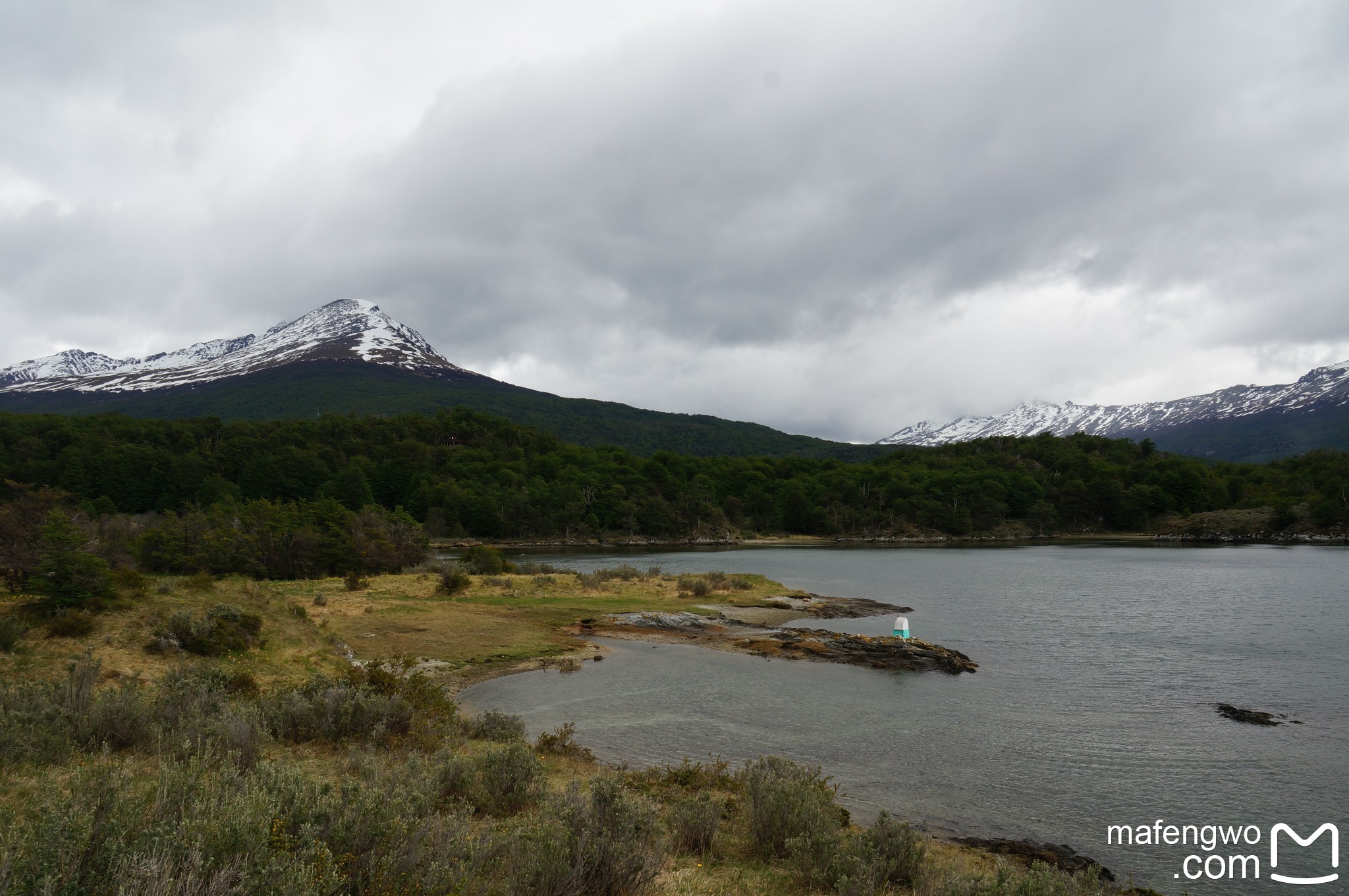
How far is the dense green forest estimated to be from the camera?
98312 mm

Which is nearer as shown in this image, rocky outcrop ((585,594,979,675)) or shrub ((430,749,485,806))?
shrub ((430,749,485,806))

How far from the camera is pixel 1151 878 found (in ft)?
32.1

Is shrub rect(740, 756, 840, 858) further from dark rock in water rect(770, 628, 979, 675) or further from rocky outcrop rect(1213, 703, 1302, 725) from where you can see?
dark rock in water rect(770, 628, 979, 675)

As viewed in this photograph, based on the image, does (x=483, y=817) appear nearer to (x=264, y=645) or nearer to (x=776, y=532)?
(x=264, y=645)

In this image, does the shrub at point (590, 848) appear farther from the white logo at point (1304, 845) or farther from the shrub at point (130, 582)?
the shrub at point (130, 582)

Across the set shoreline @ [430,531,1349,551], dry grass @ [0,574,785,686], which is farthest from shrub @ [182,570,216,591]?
shoreline @ [430,531,1349,551]

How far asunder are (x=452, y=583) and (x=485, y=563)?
1039 centimetres

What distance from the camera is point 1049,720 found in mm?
17672

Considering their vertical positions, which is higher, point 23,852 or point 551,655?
point 23,852

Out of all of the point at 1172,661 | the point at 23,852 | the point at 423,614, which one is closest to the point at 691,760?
the point at 23,852

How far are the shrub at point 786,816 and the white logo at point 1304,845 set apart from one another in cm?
676

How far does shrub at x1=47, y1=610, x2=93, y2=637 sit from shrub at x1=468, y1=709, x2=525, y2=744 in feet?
28.1

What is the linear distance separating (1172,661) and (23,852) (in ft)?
101

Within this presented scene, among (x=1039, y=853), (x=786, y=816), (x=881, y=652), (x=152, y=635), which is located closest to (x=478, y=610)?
(x=152, y=635)
